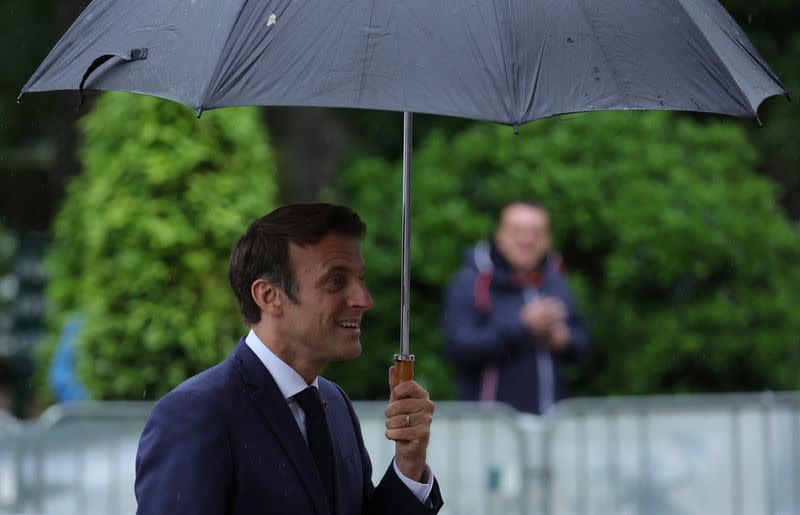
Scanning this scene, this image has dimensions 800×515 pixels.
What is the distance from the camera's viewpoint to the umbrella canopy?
2898 millimetres

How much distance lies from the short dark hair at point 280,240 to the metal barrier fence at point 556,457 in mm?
3915

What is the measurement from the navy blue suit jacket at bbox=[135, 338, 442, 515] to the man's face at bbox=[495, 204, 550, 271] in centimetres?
469

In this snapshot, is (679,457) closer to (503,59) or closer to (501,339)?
(501,339)

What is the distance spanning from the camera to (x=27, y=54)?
1470 cm

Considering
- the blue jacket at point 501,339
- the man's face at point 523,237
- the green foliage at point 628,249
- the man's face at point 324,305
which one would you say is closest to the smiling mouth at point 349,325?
the man's face at point 324,305

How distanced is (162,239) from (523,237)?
1.88 metres

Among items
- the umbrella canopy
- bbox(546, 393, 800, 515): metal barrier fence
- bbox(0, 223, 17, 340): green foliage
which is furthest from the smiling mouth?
bbox(0, 223, 17, 340): green foliage

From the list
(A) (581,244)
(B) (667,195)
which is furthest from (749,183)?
(A) (581,244)

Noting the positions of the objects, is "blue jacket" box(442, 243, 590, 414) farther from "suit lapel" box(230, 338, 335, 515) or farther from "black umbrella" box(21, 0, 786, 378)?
"suit lapel" box(230, 338, 335, 515)

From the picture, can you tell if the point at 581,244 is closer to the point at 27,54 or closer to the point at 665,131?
the point at 665,131

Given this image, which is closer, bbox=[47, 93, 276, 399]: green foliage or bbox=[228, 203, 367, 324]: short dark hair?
bbox=[228, 203, 367, 324]: short dark hair

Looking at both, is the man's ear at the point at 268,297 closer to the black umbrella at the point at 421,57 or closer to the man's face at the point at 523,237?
the black umbrella at the point at 421,57

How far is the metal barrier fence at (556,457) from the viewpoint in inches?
283

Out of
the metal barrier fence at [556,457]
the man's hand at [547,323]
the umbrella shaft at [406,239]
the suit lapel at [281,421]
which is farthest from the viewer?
the man's hand at [547,323]
